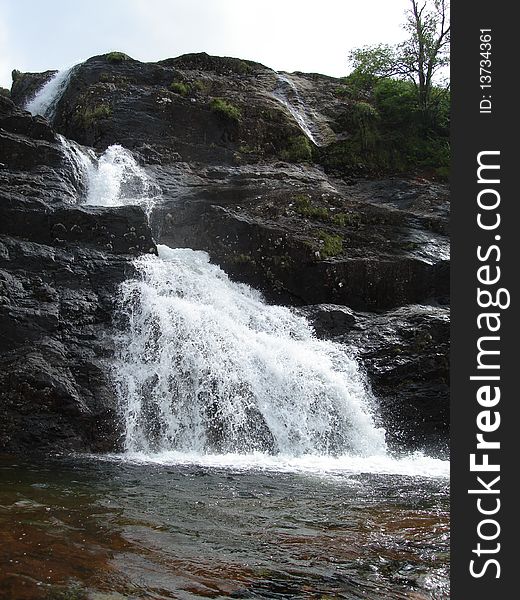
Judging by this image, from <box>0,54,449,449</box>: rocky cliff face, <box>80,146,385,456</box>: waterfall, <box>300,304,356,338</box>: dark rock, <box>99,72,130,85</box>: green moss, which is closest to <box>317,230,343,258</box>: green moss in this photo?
<box>0,54,449,449</box>: rocky cliff face

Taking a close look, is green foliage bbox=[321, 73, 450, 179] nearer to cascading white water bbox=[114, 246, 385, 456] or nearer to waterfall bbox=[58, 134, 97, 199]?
waterfall bbox=[58, 134, 97, 199]

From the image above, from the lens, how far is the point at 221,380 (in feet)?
33.4

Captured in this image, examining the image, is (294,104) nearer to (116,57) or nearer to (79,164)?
(116,57)

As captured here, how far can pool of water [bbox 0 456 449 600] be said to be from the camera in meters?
3.35

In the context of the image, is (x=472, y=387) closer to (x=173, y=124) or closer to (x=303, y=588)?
(x=303, y=588)

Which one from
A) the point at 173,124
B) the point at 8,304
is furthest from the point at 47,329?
the point at 173,124

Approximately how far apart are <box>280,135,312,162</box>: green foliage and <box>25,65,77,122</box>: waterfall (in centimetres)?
875

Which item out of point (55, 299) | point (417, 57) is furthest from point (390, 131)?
point (55, 299)

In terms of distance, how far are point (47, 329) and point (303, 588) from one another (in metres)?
7.57

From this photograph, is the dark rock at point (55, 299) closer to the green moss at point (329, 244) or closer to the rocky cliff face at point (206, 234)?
the rocky cliff face at point (206, 234)

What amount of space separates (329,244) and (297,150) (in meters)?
7.48

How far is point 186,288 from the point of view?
11.9 m

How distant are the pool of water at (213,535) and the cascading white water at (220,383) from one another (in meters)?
2.14

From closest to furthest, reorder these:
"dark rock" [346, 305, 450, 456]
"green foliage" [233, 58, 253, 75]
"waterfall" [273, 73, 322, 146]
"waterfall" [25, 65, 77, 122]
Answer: "dark rock" [346, 305, 450, 456] → "waterfall" [25, 65, 77, 122] → "waterfall" [273, 73, 322, 146] → "green foliage" [233, 58, 253, 75]
